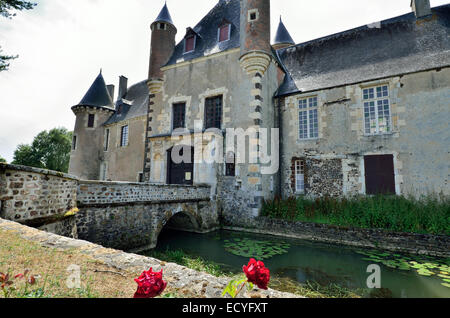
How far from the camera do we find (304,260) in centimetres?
643

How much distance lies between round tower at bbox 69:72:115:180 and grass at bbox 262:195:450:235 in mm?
17590

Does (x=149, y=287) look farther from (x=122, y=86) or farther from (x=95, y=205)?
(x=122, y=86)

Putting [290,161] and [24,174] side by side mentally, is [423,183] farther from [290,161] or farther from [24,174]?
[24,174]

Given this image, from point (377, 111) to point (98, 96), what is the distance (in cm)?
2259

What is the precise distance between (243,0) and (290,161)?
863 centimetres

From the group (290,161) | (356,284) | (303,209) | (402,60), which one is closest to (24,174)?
(356,284)

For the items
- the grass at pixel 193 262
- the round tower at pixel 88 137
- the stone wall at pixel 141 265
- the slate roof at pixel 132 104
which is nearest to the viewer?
the stone wall at pixel 141 265

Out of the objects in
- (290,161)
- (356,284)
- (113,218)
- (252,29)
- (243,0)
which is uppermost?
(243,0)

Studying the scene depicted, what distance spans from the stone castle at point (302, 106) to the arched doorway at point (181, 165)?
0.18 feet

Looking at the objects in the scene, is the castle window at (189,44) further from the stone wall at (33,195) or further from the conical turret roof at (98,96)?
the conical turret roof at (98,96)

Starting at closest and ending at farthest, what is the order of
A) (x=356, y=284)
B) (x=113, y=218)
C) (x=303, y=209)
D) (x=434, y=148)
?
(x=356, y=284) → (x=113, y=218) → (x=434, y=148) → (x=303, y=209)

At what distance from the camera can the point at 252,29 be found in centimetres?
1096

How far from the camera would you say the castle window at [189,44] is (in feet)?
44.8

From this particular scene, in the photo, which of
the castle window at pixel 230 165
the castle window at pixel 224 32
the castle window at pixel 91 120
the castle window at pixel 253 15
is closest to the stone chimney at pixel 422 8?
the castle window at pixel 253 15
